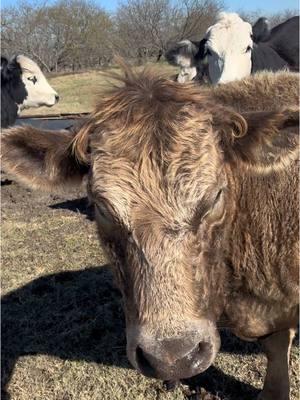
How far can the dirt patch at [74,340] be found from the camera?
12.2ft

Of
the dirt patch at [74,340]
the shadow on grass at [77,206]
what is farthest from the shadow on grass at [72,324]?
the shadow on grass at [77,206]

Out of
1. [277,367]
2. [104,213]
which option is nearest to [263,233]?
[104,213]

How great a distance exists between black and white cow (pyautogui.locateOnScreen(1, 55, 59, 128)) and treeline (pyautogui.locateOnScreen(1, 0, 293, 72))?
18.9 feet

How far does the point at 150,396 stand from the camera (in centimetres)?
359

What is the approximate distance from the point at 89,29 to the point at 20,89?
19.3 meters

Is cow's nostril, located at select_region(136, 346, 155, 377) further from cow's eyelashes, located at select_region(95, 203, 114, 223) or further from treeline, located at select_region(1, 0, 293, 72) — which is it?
treeline, located at select_region(1, 0, 293, 72)

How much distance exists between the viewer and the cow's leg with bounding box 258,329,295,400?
3508mm

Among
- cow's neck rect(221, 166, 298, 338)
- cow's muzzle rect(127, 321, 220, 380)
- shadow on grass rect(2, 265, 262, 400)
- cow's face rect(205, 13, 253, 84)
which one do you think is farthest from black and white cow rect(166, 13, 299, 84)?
cow's muzzle rect(127, 321, 220, 380)

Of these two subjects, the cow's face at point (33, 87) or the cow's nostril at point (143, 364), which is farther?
the cow's face at point (33, 87)

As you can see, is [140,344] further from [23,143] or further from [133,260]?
[23,143]

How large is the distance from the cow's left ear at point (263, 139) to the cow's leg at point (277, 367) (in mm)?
1446

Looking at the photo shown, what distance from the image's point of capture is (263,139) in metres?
2.49

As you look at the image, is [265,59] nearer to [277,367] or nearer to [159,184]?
[277,367]

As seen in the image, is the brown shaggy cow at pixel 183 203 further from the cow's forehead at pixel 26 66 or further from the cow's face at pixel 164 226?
the cow's forehead at pixel 26 66
